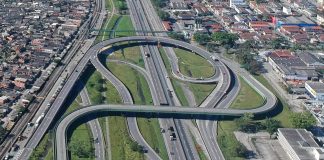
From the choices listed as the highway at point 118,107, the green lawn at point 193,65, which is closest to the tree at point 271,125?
the highway at point 118,107

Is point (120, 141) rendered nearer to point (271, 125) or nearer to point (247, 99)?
point (271, 125)

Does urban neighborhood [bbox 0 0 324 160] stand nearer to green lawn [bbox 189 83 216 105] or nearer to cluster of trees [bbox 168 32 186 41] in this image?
green lawn [bbox 189 83 216 105]

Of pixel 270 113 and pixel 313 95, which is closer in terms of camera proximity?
pixel 270 113

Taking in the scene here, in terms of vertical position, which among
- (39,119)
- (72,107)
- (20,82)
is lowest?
(72,107)

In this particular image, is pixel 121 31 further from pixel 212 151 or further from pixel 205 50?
pixel 212 151

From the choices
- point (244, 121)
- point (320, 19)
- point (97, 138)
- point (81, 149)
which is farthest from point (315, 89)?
point (320, 19)

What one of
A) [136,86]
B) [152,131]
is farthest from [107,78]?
[152,131]
